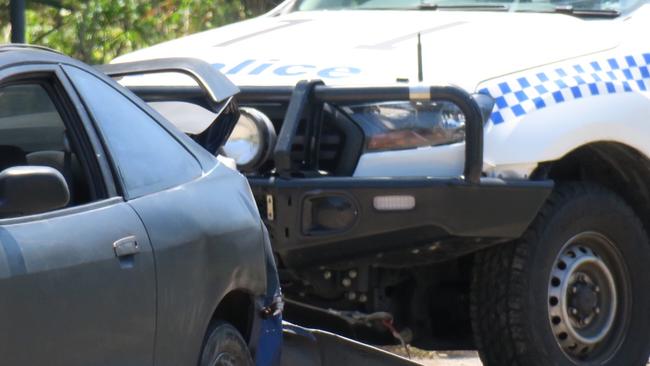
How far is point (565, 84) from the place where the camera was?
6359 mm

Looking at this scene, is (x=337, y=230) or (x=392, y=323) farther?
(x=392, y=323)

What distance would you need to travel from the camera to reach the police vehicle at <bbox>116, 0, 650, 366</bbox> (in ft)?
19.6

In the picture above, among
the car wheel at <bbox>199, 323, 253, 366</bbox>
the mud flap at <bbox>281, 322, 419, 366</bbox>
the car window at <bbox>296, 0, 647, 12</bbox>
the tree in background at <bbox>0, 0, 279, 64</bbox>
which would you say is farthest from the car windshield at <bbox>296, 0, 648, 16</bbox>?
the tree in background at <bbox>0, 0, 279, 64</bbox>

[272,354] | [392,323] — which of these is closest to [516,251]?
[392,323]

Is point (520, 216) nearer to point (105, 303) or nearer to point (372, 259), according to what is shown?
point (372, 259)

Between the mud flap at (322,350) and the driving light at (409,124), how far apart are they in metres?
0.81

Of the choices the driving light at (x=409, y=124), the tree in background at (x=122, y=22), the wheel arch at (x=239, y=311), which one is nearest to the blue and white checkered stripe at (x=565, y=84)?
the driving light at (x=409, y=124)

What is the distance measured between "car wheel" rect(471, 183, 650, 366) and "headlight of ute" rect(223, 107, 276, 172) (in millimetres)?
1083

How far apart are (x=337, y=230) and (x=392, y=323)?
1.98ft

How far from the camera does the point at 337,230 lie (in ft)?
19.6

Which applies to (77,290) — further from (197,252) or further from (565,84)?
(565,84)

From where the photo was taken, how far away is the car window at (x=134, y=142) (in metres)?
4.48

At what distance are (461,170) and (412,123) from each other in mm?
280

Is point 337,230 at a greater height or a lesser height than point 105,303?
lesser
